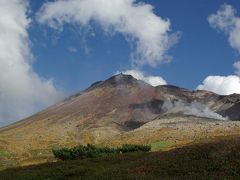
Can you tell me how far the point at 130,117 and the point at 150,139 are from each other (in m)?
45.6

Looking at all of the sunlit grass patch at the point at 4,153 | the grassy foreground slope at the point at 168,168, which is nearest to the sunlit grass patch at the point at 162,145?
the sunlit grass patch at the point at 4,153

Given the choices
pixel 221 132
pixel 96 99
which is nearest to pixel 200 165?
pixel 221 132

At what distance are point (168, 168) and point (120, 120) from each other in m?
98.2

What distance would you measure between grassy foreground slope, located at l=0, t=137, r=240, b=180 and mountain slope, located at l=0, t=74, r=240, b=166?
2724cm

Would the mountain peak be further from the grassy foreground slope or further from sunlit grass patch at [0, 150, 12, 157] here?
the grassy foreground slope

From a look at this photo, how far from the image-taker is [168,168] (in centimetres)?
3306

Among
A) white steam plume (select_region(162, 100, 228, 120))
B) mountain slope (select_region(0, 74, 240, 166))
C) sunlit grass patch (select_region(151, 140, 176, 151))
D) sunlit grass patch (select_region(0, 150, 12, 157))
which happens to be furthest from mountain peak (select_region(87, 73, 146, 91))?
sunlit grass patch (select_region(0, 150, 12, 157))

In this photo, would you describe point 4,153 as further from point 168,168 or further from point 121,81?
point 121,81

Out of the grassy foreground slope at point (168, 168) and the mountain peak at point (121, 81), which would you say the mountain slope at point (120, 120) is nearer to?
the mountain peak at point (121, 81)

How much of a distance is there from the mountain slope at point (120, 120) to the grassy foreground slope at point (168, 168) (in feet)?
89.4

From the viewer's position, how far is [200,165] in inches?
1284

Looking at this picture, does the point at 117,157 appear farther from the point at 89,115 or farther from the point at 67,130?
the point at 89,115

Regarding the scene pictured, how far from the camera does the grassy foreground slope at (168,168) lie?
99.7ft

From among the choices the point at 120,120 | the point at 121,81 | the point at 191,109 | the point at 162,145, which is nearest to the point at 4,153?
the point at 162,145
